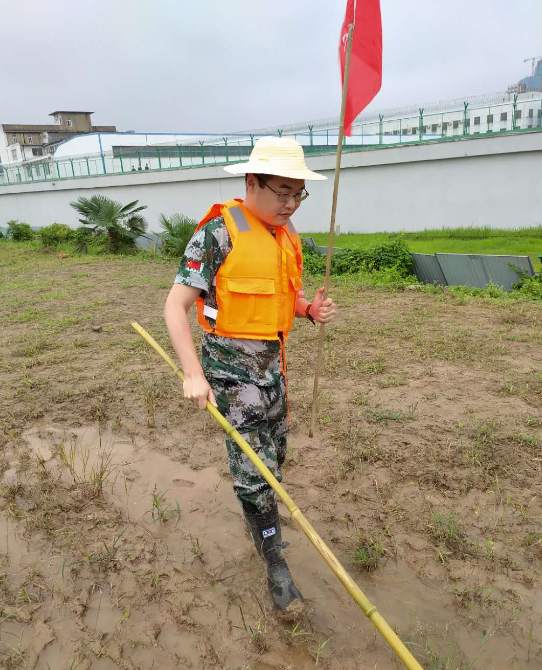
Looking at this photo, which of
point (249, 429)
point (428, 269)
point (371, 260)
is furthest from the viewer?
point (371, 260)

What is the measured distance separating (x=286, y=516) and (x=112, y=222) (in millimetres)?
13001

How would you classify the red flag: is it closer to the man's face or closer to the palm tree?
the man's face

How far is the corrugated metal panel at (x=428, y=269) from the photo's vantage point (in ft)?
28.2

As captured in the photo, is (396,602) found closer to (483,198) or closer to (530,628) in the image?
(530,628)

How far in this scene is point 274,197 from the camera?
7.00 ft

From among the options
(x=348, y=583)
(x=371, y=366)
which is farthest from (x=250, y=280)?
(x=371, y=366)

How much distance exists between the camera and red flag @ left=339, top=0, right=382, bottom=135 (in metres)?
2.66

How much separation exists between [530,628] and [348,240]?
39.2 ft

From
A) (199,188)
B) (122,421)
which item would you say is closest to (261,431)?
(122,421)

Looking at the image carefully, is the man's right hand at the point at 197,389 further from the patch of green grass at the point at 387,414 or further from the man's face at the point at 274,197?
the patch of green grass at the point at 387,414

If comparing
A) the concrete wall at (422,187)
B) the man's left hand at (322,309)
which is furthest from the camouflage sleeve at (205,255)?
the concrete wall at (422,187)

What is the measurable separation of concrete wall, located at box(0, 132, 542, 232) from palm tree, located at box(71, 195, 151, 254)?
12.4 feet

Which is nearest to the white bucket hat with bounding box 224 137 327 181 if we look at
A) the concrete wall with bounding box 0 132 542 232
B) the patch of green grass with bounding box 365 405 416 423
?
the patch of green grass with bounding box 365 405 416 423

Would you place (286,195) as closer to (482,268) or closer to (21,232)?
(482,268)
